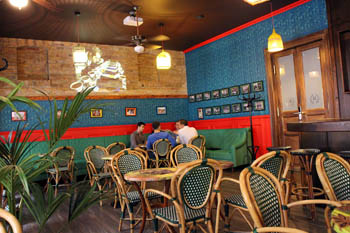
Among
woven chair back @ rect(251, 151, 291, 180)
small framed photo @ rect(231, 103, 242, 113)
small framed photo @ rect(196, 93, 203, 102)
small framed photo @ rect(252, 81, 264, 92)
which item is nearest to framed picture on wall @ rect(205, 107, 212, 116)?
small framed photo @ rect(196, 93, 203, 102)

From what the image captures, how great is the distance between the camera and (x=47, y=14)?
614cm

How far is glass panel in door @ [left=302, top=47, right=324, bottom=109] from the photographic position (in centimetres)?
605

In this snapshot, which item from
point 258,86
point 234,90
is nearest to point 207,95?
point 234,90

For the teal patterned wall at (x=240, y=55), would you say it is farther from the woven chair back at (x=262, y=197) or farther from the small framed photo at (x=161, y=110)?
the woven chair back at (x=262, y=197)

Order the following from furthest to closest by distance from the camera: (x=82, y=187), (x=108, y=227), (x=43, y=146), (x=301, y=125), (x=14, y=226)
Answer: (x=43, y=146)
(x=108, y=227)
(x=301, y=125)
(x=82, y=187)
(x=14, y=226)

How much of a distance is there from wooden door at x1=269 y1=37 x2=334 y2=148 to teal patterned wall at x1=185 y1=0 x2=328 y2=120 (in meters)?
0.32

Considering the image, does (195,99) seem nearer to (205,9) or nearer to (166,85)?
(166,85)

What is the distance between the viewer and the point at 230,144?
24.9ft

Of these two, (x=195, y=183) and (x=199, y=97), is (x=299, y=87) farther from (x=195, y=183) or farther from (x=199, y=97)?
(x=195, y=183)

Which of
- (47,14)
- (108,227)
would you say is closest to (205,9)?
(47,14)

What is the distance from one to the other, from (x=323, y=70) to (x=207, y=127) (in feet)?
12.8

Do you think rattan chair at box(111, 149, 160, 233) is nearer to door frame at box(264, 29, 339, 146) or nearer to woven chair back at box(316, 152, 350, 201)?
woven chair back at box(316, 152, 350, 201)

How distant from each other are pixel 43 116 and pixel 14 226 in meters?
7.23

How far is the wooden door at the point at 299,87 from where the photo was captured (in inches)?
234
